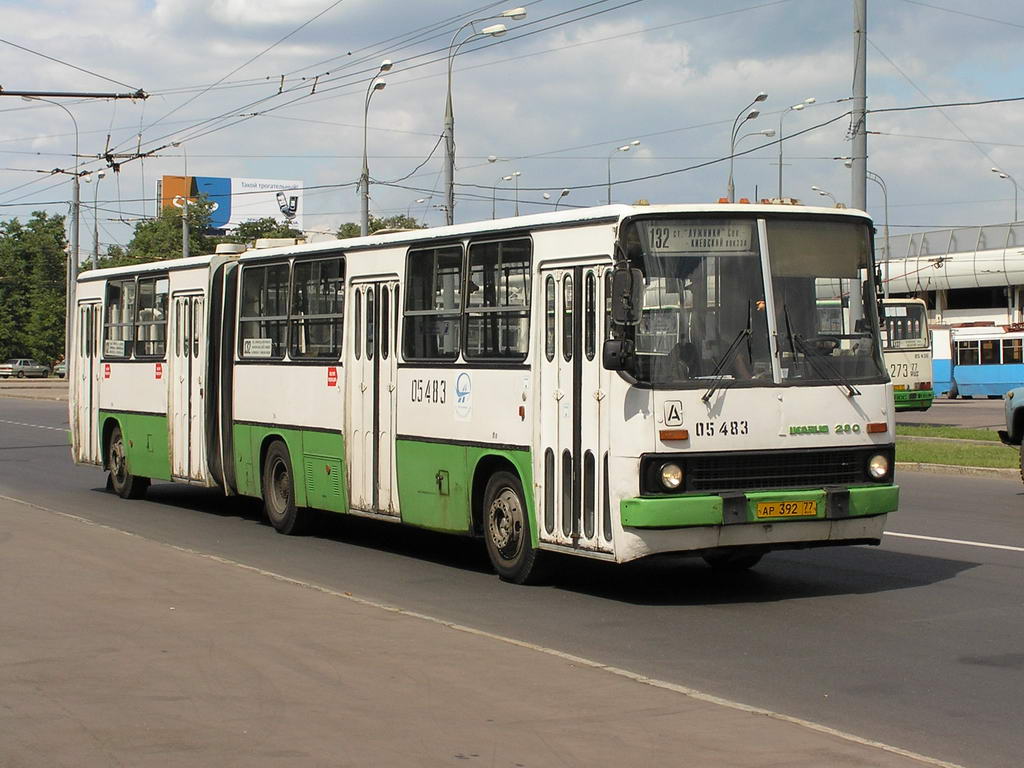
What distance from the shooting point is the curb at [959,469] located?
847 inches

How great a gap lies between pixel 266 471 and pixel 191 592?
19.5ft

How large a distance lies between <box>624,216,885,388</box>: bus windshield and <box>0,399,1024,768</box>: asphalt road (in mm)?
1722

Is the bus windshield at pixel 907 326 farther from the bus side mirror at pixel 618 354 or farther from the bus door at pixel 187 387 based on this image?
the bus side mirror at pixel 618 354

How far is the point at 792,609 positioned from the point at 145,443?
11210mm

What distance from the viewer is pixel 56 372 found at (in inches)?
4200

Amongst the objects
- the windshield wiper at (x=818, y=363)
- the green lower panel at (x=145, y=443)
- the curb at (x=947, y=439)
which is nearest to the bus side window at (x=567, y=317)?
the windshield wiper at (x=818, y=363)

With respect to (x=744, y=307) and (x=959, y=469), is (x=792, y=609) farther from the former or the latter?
(x=959, y=469)

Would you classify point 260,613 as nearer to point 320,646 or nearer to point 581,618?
point 320,646

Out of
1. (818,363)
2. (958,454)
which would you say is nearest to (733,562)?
(818,363)

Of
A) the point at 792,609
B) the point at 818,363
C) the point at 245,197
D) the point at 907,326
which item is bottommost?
the point at 792,609

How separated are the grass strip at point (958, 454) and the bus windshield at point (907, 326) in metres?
15.1

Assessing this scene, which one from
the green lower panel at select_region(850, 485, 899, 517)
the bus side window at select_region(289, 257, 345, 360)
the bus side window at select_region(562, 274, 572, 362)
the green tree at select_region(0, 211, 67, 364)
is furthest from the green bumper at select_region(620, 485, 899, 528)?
the green tree at select_region(0, 211, 67, 364)

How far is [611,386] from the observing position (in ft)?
35.7

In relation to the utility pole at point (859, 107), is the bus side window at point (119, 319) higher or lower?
lower
